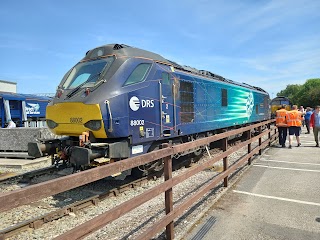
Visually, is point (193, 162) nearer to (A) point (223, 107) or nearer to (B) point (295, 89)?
(A) point (223, 107)

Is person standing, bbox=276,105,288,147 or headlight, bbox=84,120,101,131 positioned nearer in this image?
headlight, bbox=84,120,101,131

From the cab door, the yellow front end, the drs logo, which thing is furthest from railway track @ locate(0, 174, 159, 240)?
the drs logo

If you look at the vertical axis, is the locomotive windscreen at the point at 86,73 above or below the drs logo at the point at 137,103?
above

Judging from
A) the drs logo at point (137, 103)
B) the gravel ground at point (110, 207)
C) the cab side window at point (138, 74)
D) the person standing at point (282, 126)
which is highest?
the cab side window at point (138, 74)

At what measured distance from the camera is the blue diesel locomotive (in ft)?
19.7

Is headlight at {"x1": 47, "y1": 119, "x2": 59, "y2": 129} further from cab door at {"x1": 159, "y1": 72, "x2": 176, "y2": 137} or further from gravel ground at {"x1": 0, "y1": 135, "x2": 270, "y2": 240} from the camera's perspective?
cab door at {"x1": 159, "y1": 72, "x2": 176, "y2": 137}

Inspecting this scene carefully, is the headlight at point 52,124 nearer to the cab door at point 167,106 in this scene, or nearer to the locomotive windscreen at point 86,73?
the locomotive windscreen at point 86,73

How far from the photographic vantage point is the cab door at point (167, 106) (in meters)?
7.26

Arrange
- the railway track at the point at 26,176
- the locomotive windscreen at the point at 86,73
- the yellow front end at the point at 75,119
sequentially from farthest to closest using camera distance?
the railway track at the point at 26,176
the locomotive windscreen at the point at 86,73
the yellow front end at the point at 75,119

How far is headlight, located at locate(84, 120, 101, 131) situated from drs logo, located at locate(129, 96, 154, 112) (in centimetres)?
86

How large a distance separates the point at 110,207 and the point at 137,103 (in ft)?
7.91

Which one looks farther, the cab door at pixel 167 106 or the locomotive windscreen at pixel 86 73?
the cab door at pixel 167 106

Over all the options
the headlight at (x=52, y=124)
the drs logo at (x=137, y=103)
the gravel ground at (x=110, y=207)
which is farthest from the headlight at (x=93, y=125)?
the gravel ground at (x=110, y=207)

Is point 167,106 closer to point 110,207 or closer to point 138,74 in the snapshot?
point 138,74
